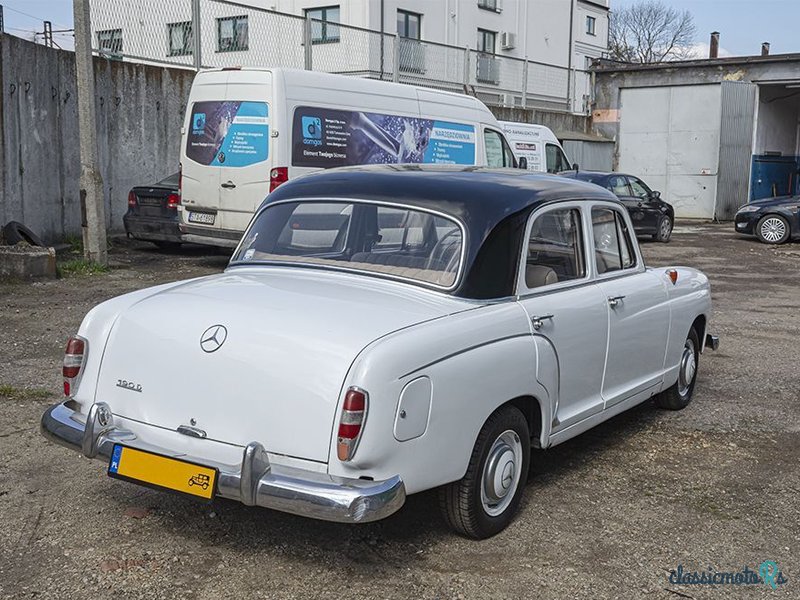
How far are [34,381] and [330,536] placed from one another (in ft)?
11.8

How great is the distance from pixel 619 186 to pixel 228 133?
1008cm

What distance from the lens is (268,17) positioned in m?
20.2

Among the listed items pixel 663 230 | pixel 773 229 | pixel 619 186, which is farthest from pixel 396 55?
pixel 773 229

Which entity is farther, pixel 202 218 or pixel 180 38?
pixel 180 38

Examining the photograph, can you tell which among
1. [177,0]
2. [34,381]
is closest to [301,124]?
[34,381]

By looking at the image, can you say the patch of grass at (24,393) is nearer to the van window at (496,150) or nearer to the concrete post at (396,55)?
the van window at (496,150)

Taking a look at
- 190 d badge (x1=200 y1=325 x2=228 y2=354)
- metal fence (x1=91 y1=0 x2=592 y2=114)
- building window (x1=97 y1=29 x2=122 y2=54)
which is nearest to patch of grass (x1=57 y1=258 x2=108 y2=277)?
metal fence (x1=91 y1=0 x2=592 y2=114)

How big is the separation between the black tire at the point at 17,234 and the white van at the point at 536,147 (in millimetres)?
10172

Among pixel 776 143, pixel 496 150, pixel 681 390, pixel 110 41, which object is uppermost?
pixel 110 41

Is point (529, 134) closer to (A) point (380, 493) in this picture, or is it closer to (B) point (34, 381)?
(B) point (34, 381)

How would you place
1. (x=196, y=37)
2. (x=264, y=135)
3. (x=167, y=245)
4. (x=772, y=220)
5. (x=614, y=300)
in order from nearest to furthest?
(x=614, y=300) < (x=264, y=135) < (x=167, y=245) < (x=196, y=37) < (x=772, y=220)

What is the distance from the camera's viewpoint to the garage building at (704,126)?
28.0 metres

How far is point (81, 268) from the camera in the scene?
41.7 feet

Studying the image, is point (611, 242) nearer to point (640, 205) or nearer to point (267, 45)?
point (640, 205)
